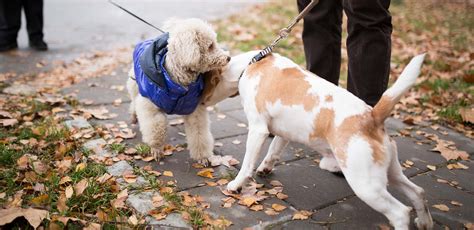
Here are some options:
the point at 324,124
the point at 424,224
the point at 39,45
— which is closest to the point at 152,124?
the point at 324,124

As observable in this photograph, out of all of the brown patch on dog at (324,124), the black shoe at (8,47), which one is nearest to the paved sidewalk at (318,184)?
the brown patch on dog at (324,124)

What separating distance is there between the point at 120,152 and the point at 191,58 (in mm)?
1117

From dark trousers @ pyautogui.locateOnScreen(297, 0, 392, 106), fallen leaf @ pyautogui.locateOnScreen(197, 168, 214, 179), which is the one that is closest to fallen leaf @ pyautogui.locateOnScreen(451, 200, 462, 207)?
dark trousers @ pyautogui.locateOnScreen(297, 0, 392, 106)

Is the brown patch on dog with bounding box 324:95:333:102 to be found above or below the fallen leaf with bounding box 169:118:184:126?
above

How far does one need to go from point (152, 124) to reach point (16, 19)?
4.36 m

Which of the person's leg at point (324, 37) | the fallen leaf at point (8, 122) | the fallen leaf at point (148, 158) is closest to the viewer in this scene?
the fallen leaf at point (148, 158)

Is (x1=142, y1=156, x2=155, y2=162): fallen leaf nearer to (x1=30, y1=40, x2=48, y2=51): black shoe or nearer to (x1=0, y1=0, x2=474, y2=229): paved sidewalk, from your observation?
(x1=0, y1=0, x2=474, y2=229): paved sidewalk

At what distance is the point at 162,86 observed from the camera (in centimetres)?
324

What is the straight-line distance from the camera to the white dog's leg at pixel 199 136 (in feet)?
11.3

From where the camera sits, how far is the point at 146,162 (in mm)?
3393

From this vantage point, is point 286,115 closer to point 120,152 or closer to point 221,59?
point 221,59

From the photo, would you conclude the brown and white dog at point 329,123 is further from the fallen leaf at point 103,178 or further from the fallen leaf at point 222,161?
the fallen leaf at point 103,178

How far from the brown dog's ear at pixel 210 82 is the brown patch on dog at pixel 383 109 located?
1332 millimetres

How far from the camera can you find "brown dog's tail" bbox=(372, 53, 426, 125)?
86.6 inches
